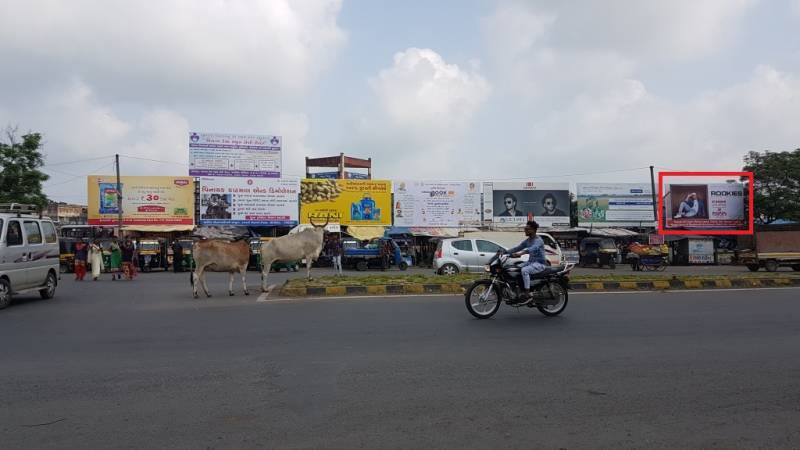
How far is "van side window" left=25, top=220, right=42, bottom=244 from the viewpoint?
1239 centimetres

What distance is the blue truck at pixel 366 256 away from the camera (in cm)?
3030

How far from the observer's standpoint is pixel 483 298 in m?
9.45

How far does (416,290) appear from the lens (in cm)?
1321

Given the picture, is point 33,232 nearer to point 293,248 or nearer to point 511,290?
point 293,248

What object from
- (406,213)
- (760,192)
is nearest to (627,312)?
(406,213)

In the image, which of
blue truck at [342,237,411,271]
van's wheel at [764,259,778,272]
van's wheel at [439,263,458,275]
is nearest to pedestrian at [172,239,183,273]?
blue truck at [342,237,411,271]

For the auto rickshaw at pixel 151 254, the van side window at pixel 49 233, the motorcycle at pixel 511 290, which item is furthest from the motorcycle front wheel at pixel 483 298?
the auto rickshaw at pixel 151 254

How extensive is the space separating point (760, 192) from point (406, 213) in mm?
26446

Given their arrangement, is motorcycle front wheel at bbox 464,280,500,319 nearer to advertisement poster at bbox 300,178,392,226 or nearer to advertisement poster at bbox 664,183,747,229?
advertisement poster at bbox 300,178,392,226

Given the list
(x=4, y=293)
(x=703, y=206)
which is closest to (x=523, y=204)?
(x=703, y=206)

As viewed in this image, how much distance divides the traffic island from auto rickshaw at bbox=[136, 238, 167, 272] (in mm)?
16978

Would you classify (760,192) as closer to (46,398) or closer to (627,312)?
(627,312)

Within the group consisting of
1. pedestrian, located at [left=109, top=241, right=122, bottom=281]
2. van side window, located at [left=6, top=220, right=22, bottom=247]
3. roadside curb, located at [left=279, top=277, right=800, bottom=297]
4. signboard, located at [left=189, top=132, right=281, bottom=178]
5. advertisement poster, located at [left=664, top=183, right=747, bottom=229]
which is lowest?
roadside curb, located at [left=279, top=277, right=800, bottom=297]

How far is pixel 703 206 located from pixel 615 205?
601 cm
